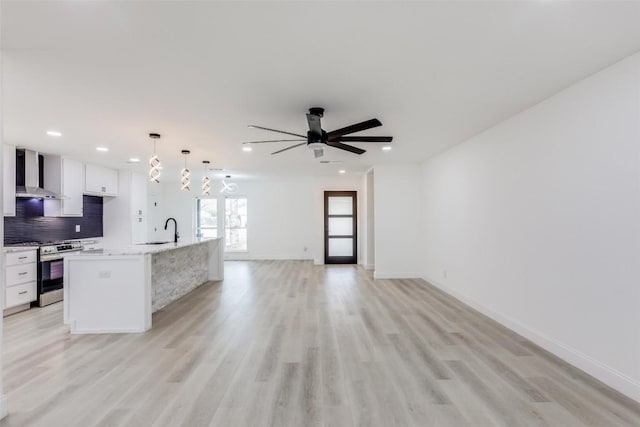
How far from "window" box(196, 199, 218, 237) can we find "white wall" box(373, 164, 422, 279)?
5820 mm

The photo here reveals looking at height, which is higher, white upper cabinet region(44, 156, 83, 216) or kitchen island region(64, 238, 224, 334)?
white upper cabinet region(44, 156, 83, 216)

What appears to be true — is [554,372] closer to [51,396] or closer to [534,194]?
[534,194]

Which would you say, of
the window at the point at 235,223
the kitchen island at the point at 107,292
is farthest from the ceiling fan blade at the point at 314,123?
the window at the point at 235,223

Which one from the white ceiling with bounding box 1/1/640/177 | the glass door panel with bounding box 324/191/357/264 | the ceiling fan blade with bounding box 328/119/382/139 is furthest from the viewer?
the glass door panel with bounding box 324/191/357/264

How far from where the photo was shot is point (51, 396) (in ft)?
7.91

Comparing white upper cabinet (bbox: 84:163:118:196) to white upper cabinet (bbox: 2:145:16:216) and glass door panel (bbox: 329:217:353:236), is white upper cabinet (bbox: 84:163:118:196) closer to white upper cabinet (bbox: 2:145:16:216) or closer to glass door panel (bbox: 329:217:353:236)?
white upper cabinet (bbox: 2:145:16:216)

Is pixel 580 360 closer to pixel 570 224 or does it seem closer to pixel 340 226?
pixel 570 224

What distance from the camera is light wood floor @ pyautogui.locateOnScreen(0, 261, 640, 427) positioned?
2.16 m

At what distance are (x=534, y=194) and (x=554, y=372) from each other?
68.3 inches

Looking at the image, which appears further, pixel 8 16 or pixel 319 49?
pixel 319 49

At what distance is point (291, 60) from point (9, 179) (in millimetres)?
5188

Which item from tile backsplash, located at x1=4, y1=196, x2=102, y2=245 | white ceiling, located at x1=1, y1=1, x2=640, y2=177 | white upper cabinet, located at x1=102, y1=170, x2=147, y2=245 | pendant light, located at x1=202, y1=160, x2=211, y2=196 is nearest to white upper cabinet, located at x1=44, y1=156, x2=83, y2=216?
tile backsplash, located at x1=4, y1=196, x2=102, y2=245

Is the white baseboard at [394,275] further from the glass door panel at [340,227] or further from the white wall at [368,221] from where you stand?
the glass door panel at [340,227]

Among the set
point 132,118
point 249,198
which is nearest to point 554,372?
point 132,118
